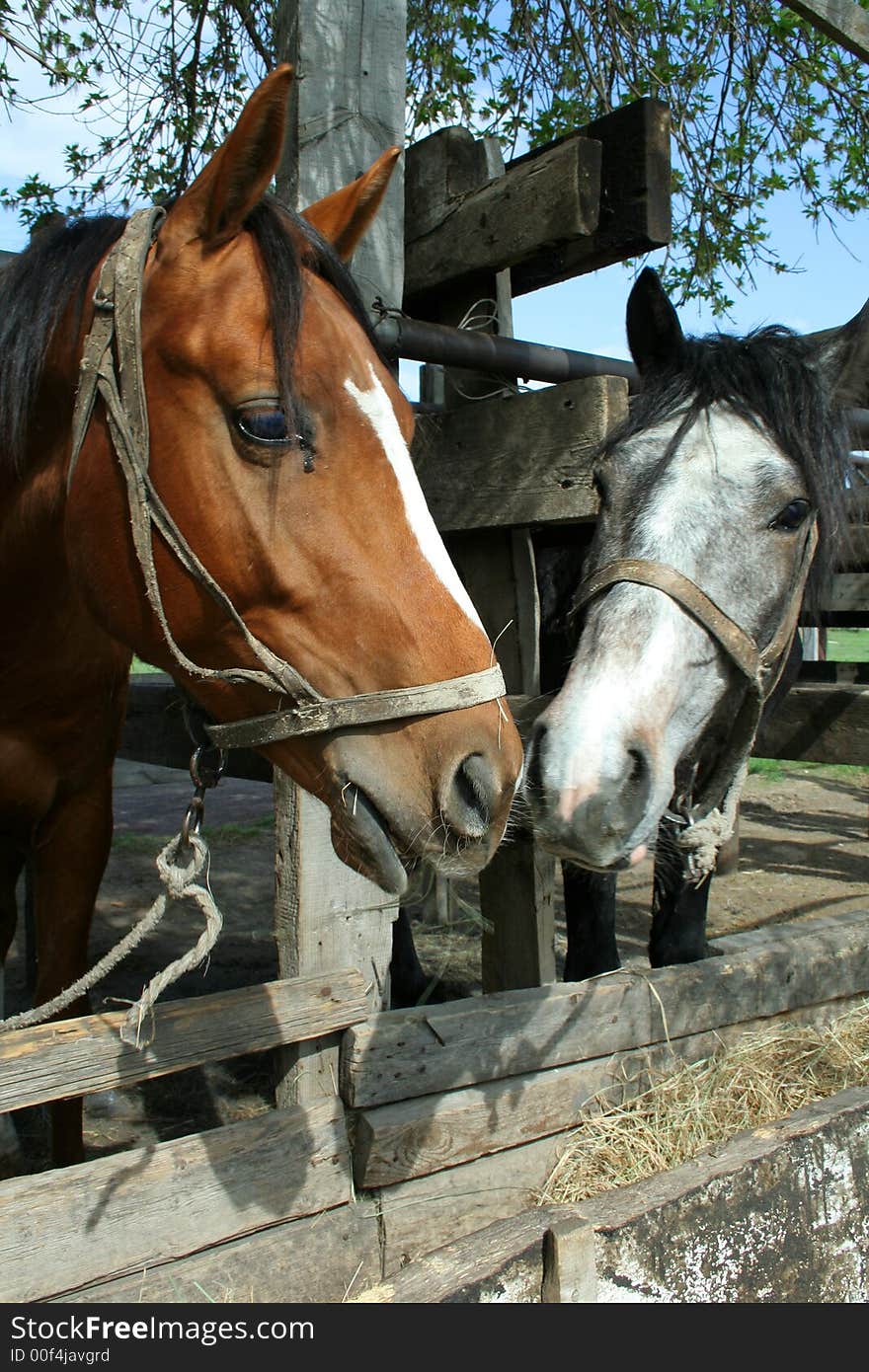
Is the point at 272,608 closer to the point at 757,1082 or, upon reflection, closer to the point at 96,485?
the point at 96,485

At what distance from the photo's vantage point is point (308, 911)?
2.12 metres

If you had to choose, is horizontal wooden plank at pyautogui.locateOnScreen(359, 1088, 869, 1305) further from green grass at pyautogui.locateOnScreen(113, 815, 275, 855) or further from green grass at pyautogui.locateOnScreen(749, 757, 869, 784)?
green grass at pyautogui.locateOnScreen(749, 757, 869, 784)

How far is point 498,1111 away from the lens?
2.23 meters

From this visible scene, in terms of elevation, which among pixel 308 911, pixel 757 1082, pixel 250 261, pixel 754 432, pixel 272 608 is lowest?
pixel 757 1082

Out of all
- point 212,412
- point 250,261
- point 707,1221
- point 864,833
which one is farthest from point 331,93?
point 864,833

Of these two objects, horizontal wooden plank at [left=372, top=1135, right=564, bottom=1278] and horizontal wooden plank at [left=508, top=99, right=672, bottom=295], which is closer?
horizontal wooden plank at [left=372, top=1135, right=564, bottom=1278]

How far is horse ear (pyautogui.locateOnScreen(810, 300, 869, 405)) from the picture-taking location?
2467mm

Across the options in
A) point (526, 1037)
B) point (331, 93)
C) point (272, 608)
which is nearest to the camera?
point (272, 608)

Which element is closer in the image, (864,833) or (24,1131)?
(24,1131)

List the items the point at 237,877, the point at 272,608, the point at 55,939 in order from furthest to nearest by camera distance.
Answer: the point at 237,877 < the point at 55,939 < the point at 272,608

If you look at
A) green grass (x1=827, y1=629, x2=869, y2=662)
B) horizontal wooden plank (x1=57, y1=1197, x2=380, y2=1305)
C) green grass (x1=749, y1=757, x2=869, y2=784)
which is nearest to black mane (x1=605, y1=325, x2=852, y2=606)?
Result: horizontal wooden plank (x1=57, y1=1197, x2=380, y2=1305)

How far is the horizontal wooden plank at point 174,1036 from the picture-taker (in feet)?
5.52

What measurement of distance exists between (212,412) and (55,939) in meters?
1.68

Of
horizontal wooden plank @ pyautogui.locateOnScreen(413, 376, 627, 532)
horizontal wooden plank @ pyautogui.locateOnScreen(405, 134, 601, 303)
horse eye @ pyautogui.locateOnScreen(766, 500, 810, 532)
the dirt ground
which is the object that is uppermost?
horizontal wooden plank @ pyautogui.locateOnScreen(405, 134, 601, 303)
